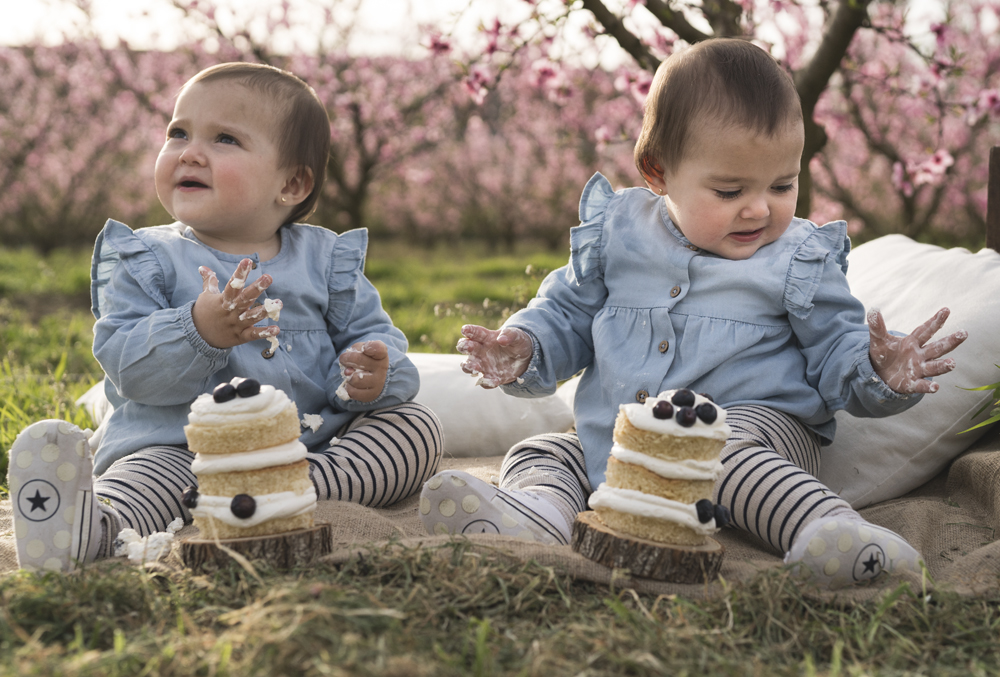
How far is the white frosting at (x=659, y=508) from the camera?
1.50 meters

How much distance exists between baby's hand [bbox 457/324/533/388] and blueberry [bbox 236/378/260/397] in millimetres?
546

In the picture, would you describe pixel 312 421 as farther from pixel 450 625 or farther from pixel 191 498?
pixel 450 625

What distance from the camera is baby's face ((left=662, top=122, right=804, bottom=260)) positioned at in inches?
76.2

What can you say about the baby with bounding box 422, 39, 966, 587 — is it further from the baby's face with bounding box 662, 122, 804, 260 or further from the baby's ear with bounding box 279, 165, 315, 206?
the baby's ear with bounding box 279, 165, 315, 206

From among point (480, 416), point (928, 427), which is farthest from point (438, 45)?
point (928, 427)

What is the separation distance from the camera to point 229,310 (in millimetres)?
1846

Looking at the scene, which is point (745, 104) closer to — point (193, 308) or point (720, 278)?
point (720, 278)

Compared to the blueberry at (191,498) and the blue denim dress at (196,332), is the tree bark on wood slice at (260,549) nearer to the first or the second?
the blueberry at (191,498)

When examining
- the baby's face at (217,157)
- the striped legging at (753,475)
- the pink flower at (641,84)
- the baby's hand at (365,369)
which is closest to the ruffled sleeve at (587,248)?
the striped legging at (753,475)

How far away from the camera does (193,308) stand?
1.92m

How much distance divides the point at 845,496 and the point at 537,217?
32.0 ft

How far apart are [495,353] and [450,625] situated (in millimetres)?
827

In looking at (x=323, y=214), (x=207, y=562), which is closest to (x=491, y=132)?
(x=323, y=214)

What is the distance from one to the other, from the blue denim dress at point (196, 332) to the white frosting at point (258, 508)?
0.50 m
